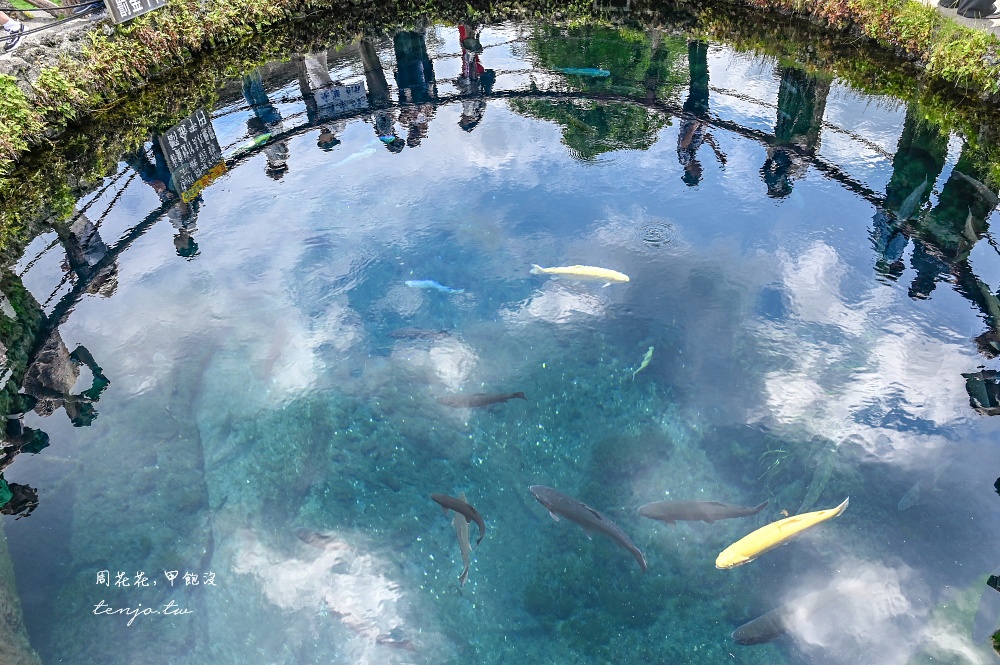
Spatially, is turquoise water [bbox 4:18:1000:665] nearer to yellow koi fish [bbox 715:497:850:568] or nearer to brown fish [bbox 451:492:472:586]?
brown fish [bbox 451:492:472:586]

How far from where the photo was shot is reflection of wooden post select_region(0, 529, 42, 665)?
4234mm

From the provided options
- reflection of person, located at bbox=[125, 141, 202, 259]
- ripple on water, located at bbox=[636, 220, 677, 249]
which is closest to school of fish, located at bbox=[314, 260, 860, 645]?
ripple on water, located at bbox=[636, 220, 677, 249]

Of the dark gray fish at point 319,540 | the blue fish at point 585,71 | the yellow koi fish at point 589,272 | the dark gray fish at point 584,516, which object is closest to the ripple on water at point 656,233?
the yellow koi fish at point 589,272

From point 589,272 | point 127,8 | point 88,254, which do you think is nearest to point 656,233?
point 589,272

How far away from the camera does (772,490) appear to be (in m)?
4.98

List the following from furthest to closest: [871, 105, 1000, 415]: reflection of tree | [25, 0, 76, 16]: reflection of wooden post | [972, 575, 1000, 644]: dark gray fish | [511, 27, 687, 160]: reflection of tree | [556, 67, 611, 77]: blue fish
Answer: [556, 67, 611, 77]: blue fish, [25, 0, 76, 16]: reflection of wooden post, [511, 27, 687, 160]: reflection of tree, [871, 105, 1000, 415]: reflection of tree, [972, 575, 1000, 644]: dark gray fish

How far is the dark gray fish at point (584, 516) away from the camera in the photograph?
4426 mm

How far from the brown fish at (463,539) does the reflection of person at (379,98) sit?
21.0ft

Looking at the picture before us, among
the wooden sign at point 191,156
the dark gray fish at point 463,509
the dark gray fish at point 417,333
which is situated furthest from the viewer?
the wooden sign at point 191,156

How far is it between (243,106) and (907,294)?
426 inches

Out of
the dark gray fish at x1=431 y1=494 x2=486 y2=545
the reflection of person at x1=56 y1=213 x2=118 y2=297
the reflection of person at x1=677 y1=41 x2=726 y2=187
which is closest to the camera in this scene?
the dark gray fish at x1=431 y1=494 x2=486 y2=545

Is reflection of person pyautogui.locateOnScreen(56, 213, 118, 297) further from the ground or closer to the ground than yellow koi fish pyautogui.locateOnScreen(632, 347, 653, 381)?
further from the ground

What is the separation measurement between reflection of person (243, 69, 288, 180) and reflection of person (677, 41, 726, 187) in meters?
6.09

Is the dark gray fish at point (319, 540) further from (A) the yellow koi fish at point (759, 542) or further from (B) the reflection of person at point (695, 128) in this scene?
(B) the reflection of person at point (695, 128)
